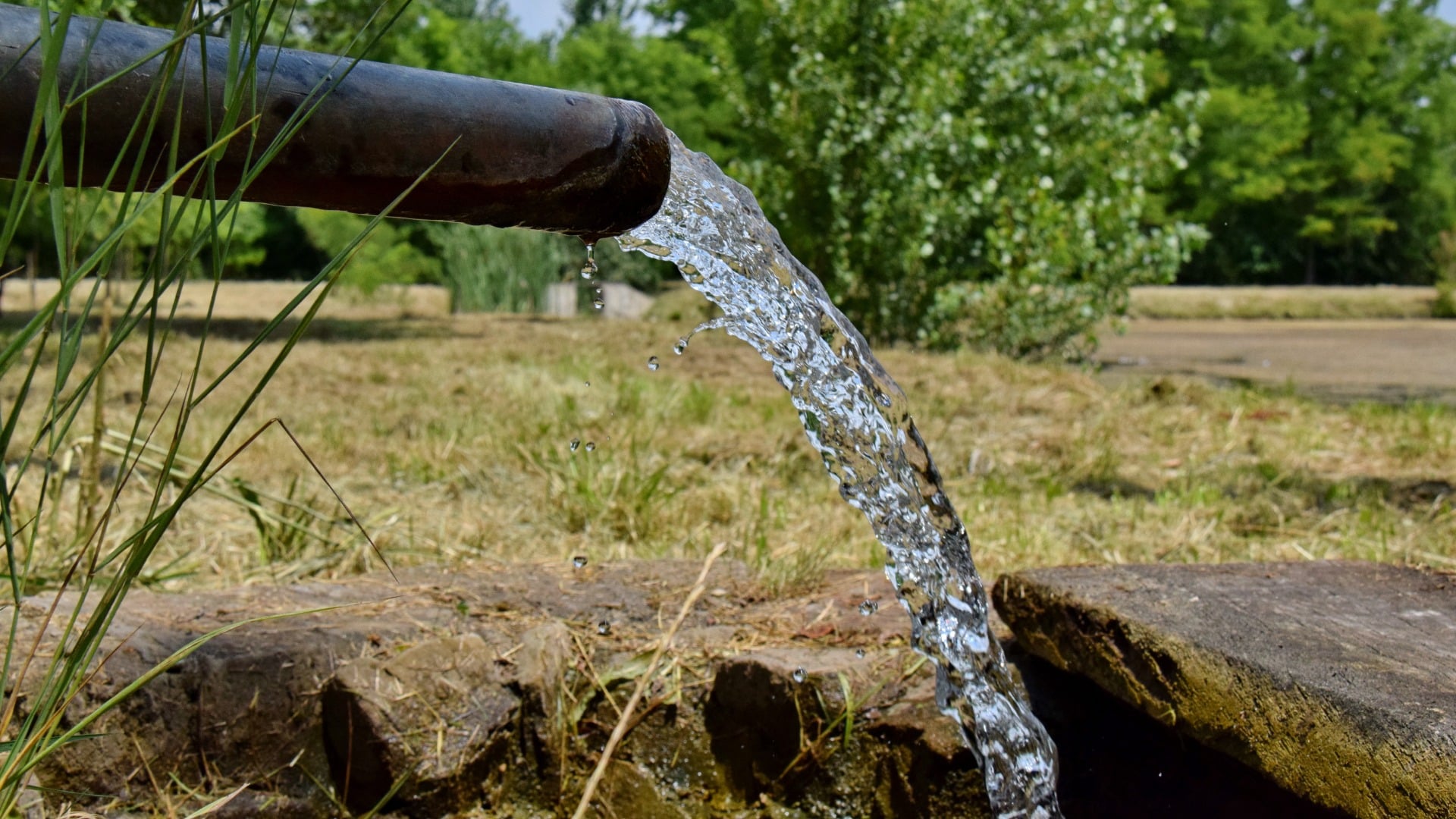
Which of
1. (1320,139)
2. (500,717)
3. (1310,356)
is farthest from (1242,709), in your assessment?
(1320,139)

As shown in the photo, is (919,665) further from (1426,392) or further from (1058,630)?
(1426,392)

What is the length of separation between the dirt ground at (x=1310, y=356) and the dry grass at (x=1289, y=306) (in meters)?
2.88

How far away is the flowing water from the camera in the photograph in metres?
1.74

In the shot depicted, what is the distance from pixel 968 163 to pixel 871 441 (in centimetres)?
626

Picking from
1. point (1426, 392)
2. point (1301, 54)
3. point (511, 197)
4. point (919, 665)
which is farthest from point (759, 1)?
point (1301, 54)

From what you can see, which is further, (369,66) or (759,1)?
(759,1)

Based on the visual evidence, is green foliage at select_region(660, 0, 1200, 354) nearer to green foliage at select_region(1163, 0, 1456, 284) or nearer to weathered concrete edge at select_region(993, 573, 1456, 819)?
weathered concrete edge at select_region(993, 573, 1456, 819)

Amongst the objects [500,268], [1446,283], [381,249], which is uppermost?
[1446,283]

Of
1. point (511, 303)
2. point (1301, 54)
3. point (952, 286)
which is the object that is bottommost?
point (511, 303)

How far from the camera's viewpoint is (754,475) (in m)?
3.95

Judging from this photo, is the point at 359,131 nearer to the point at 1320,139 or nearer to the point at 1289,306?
the point at 1289,306

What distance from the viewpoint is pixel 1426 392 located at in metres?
6.82

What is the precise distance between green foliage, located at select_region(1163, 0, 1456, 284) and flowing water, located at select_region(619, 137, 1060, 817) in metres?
29.1

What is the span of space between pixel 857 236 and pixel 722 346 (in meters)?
1.03
